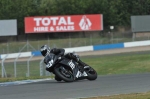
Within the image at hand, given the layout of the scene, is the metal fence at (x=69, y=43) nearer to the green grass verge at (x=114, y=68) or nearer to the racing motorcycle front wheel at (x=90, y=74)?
the green grass verge at (x=114, y=68)

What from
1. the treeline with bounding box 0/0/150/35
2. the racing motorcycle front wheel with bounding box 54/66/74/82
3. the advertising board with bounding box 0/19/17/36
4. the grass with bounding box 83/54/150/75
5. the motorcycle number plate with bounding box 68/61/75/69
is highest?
the treeline with bounding box 0/0/150/35

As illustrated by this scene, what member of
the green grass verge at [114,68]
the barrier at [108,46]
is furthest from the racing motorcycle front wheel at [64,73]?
the barrier at [108,46]

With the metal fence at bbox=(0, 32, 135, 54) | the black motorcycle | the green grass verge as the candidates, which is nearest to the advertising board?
the metal fence at bbox=(0, 32, 135, 54)

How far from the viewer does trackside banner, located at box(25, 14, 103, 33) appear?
202ft

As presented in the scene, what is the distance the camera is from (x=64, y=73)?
546 inches

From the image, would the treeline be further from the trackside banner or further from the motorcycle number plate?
the motorcycle number plate

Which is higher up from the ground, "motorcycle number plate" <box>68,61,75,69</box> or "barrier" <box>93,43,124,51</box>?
"motorcycle number plate" <box>68,61,75,69</box>

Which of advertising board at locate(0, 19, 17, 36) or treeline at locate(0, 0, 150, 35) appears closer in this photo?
advertising board at locate(0, 19, 17, 36)

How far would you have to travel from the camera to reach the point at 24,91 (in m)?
11.6

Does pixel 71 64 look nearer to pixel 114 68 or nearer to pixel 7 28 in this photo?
pixel 114 68

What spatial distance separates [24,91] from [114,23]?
6104 cm

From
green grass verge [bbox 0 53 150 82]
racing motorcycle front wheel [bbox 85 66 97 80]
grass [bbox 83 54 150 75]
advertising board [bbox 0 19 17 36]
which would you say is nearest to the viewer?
racing motorcycle front wheel [bbox 85 66 97 80]

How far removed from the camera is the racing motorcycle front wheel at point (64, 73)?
13.8 m

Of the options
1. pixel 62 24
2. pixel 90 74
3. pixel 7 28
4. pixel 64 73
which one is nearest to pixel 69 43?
pixel 62 24
